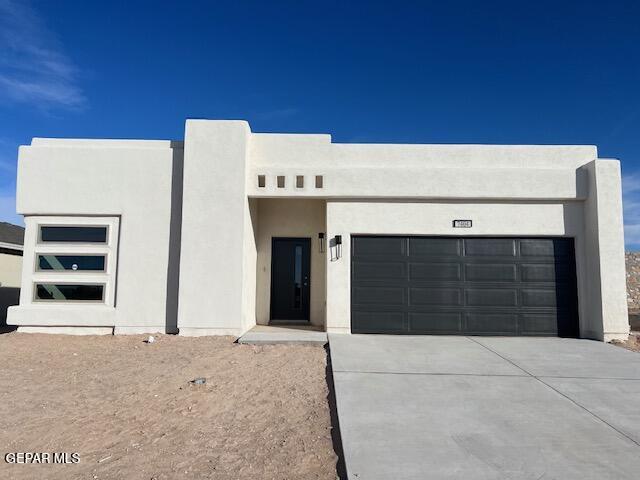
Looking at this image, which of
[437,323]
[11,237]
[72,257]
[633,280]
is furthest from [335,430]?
[633,280]

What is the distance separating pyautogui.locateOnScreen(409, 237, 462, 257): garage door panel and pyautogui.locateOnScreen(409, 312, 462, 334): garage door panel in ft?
4.57

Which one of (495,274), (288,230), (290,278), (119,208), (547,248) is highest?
(119,208)

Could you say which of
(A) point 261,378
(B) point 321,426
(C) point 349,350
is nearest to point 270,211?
(C) point 349,350

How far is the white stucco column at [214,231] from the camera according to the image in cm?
901

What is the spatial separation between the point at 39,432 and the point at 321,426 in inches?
118

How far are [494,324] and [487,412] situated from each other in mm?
5163

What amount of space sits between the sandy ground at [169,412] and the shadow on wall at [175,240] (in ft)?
4.83

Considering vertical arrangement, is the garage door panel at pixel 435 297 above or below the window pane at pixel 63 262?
below

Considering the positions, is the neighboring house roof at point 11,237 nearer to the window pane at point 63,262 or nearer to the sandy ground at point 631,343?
the window pane at point 63,262

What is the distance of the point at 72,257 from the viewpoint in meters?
9.67

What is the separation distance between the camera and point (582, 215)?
9547mm

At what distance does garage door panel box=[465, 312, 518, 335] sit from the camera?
9406mm

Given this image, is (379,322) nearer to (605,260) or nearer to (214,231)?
(214,231)

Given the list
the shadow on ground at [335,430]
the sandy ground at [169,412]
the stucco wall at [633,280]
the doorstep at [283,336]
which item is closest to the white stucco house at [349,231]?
the doorstep at [283,336]
